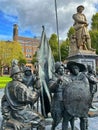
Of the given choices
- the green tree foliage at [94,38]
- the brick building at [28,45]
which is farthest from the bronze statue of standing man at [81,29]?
the brick building at [28,45]

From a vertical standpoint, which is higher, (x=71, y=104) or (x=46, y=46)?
(x=46, y=46)

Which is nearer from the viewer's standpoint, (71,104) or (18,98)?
(71,104)

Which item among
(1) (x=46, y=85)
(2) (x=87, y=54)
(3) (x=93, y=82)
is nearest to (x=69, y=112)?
(3) (x=93, y=82)

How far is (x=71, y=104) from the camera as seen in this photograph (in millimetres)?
5840

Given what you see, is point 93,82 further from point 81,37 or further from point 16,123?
point 81,37

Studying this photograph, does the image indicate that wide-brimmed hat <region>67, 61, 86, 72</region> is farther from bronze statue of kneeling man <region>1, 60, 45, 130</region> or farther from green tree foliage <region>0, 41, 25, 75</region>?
green tree foliage <region>0, 41, 25, 75</region>

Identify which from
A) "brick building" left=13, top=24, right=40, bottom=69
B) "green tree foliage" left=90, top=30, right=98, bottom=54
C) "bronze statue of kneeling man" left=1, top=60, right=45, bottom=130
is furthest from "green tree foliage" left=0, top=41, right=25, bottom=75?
"bronze statue of kneeling man" left=1, top=60, right=45, bottom=130

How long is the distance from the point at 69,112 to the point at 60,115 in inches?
21.8

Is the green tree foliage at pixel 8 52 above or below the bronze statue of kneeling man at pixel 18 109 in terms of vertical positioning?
above

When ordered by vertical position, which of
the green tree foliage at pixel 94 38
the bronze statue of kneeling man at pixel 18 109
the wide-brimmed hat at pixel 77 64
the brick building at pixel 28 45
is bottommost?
the bronze statue of kneeling man at pixel 18 109

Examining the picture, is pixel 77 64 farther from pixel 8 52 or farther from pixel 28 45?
pixel 28 45

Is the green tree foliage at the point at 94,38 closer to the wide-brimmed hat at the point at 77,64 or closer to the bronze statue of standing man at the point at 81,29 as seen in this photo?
the bronze statue of standing man at the point at 81,29

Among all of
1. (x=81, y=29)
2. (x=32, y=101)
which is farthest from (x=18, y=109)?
(x=81, y=29)

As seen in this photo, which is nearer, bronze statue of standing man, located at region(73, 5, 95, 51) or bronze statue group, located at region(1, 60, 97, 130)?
bronze statue group, located at region(1, 60, 97, 130)
